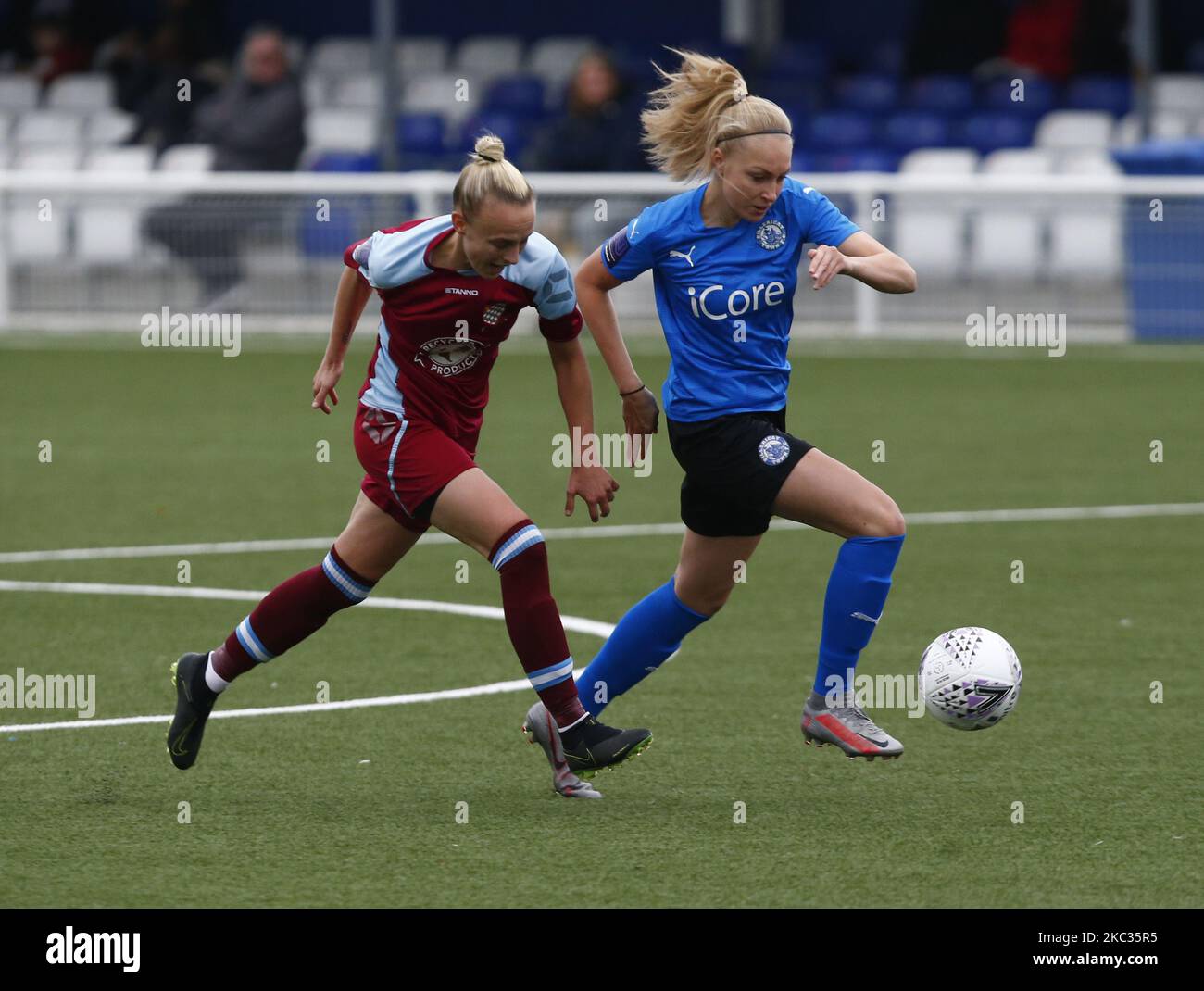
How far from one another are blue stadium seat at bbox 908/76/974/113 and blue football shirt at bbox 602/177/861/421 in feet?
58.6

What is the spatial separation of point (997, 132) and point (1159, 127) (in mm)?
1641

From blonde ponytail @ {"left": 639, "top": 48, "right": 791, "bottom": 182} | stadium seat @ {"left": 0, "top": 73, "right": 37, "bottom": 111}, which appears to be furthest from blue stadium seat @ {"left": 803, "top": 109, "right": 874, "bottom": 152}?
blonde ponytail @ {"left": 639, "top": 48, "right": 791, "bottom": 182}

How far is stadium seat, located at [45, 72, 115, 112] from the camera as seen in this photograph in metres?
25.3

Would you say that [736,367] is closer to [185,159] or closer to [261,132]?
[261,132]

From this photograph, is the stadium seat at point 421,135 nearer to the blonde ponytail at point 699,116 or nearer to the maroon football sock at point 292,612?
the blonde ponytail at point 699,116

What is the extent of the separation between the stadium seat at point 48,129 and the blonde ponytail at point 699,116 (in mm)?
18679

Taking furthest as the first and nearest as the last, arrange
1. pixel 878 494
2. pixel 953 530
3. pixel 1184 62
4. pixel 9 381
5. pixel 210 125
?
pixel 1184 62 → pixel 210 125 → pixel 9 381 → pixel 953 530 → pixel 878 494

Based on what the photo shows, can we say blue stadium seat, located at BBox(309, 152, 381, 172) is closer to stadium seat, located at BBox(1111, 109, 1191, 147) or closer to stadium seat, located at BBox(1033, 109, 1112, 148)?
stadium seat, located at BBox(1033, 109, 1112, 148)

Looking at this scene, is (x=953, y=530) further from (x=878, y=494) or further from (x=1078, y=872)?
(x=1078, y=872)

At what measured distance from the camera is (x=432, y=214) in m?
18.9

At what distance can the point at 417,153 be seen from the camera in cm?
2342

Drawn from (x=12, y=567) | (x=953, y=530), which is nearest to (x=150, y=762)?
(x=12, y=567)

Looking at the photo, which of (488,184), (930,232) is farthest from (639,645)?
(930,232)

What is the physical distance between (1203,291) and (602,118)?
5.31 m
